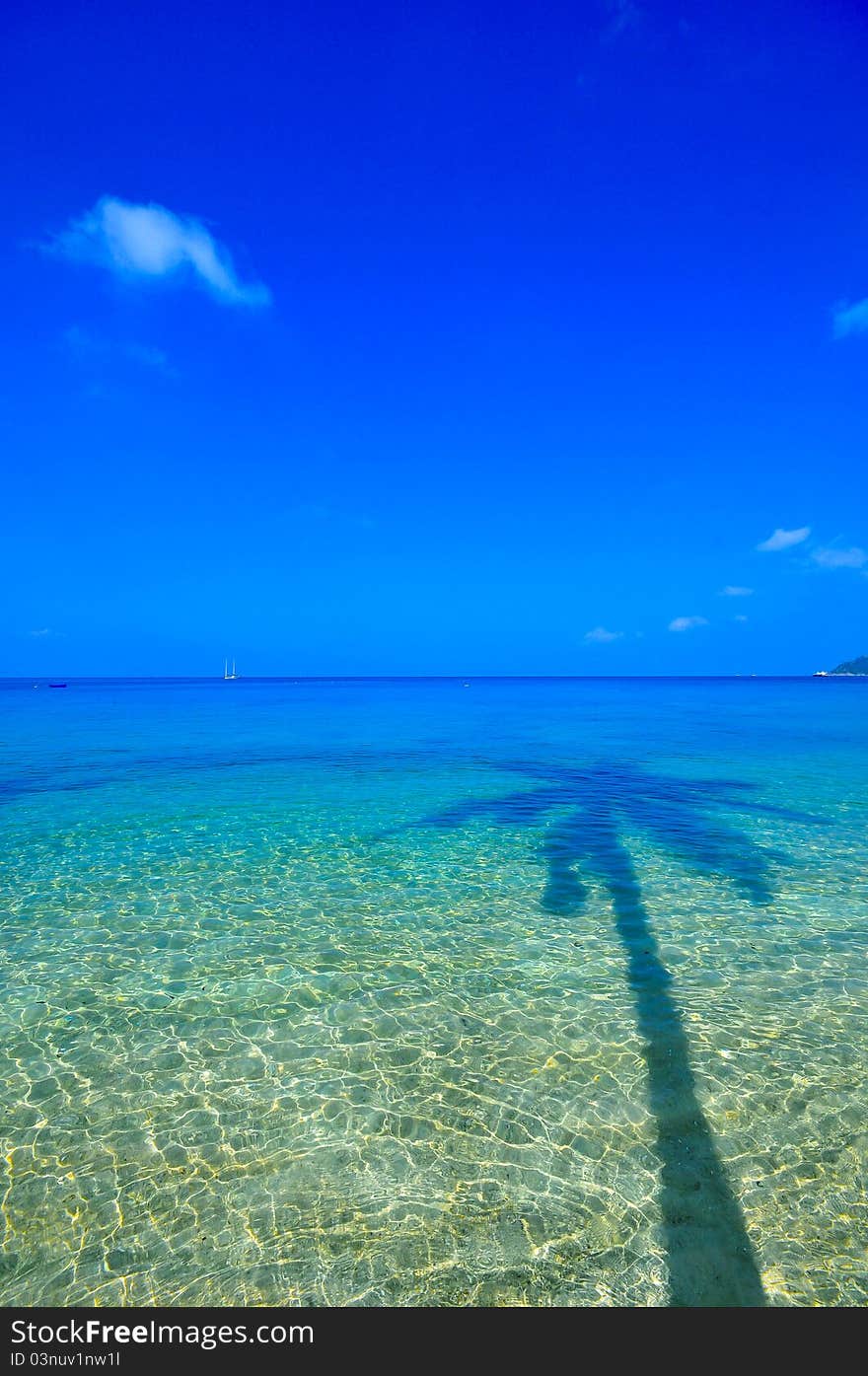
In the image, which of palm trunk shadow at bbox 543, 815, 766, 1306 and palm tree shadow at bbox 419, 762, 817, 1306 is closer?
palm trunk shadow at bbox 543, 815, 766, 1306

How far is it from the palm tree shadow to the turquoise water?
43 millimetres

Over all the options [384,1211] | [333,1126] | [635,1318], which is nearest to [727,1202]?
[635,1318]

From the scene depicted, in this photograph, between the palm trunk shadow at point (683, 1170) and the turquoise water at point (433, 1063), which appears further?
the turquoise water at point (433, 1063)

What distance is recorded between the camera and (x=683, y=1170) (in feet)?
19.1

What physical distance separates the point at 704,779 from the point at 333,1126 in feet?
75.8

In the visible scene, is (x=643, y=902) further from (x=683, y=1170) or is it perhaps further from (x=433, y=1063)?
(x=683, y=1170)

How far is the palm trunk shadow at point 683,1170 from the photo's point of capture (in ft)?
15.6

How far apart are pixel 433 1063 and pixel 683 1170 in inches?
112

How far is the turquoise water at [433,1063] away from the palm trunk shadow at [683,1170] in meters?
0.03

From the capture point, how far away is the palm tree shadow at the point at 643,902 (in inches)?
196

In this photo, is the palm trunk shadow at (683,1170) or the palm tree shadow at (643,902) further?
the palm tree shadow at (643,902)

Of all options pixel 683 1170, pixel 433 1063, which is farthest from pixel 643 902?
pixel 683 1170

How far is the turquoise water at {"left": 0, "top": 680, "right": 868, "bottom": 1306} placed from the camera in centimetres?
498

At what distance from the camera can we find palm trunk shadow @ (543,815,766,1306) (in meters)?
4.77
